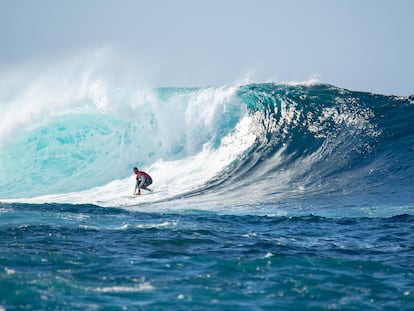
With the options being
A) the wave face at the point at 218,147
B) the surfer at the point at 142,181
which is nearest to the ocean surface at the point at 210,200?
the wave face at the point at 218,147

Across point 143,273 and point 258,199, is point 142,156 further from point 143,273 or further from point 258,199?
point 143,273

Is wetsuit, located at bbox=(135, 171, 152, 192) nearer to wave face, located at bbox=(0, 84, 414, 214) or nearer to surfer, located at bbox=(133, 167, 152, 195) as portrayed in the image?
surfer, located at bbox=(133, 167, 152, 195)

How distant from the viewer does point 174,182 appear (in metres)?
21.4

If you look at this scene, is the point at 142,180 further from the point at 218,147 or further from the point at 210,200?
the point at 218,147

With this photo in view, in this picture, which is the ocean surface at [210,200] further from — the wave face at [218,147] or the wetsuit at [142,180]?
the wetsuit at [142,180]

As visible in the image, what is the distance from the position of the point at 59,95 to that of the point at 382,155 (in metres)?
15.7

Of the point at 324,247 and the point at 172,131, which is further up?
the point at 172,131

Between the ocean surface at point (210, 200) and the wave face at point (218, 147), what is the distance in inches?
2.9

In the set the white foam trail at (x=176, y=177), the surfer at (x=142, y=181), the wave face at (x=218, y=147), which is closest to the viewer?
the wave face at (x=218, y=147)

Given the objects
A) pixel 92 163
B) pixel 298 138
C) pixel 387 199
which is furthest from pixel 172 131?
pixel 387 199

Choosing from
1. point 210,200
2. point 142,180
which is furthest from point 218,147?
point 210,200

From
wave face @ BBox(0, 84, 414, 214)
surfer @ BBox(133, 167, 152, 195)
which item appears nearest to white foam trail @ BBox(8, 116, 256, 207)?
wave face @ BBox(0, 84, 414, 214)

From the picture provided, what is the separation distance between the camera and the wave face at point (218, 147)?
730 inches

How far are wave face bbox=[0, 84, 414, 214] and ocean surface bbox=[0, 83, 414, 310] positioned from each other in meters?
0.07
